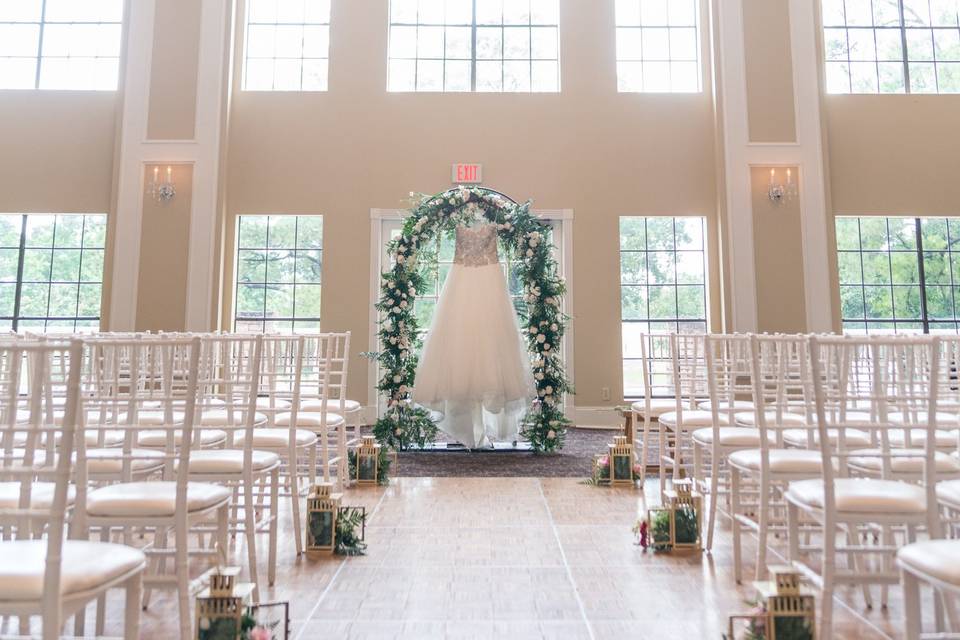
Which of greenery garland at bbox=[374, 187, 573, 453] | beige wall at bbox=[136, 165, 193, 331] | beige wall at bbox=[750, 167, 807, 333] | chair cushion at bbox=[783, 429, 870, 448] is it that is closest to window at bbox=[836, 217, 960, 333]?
beige wall at bbox=[750, 167, 807, 333]

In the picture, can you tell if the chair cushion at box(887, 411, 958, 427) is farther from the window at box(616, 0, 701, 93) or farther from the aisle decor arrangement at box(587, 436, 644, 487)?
the window at box(616, 0, 701, 93)

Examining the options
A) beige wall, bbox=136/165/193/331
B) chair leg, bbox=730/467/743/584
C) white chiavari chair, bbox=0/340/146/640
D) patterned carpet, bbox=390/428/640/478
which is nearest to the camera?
white chiavari chair, bbox=0/340/146/640

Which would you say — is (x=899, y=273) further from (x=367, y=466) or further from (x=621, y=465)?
(x=367, y=466)

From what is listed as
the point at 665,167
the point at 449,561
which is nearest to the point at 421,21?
the point at 665,167

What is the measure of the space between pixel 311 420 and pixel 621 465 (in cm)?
191

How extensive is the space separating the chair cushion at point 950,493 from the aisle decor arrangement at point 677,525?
929mm

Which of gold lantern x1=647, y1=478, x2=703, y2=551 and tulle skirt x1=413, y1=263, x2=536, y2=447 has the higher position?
tulle skirt x1=413, y1=263, x2=536, y2=447

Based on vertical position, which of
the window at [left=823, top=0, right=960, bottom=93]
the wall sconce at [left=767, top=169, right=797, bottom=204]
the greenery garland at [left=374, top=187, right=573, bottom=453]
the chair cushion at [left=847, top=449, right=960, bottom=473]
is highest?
the window at [left=823, top=0, right=960, bottom=93]

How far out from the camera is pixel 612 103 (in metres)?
6.44

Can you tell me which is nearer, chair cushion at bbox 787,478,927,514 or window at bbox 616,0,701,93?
chair cushion at bbox 787,478,927,514

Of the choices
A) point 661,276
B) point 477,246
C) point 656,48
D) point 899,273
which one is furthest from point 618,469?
point 656,48

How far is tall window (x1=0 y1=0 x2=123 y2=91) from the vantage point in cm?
636

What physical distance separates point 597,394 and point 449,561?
13.3 ft

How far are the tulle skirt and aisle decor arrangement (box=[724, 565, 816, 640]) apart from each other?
3.04 metres
